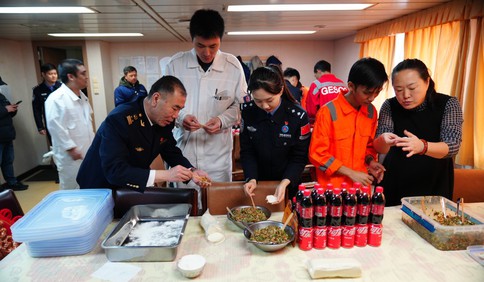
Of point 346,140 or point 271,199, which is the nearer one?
point 271,199

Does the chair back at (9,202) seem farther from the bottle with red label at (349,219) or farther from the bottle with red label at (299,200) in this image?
the bottle with red label at (349,219)

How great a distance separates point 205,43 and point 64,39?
213 inches

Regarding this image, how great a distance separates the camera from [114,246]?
3.96 ft

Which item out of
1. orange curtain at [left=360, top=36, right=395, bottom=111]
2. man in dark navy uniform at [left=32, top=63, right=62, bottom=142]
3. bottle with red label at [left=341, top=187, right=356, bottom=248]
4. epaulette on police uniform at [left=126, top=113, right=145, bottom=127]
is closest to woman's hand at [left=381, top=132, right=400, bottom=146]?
bottle with red label at [left=341, top=187, right=356, bottom=248]

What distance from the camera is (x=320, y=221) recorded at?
50.7 inches

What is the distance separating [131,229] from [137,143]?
48 centimetres

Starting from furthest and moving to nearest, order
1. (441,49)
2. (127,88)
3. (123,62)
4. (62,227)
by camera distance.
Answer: (123,62) → (127,88) → (441,49) → (62,227)

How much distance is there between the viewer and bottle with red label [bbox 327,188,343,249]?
1275 millimetres

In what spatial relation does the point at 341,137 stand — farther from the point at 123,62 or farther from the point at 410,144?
the point at 123,62

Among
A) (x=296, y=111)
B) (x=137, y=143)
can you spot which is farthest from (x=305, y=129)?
(x=137, y=143)

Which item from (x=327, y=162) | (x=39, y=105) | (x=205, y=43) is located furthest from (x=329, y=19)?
(x=39, y=105)

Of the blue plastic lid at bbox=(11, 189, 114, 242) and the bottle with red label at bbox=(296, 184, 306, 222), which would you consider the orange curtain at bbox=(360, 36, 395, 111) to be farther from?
the blue plastic lid at bbox=(11, 189, 114, 242)

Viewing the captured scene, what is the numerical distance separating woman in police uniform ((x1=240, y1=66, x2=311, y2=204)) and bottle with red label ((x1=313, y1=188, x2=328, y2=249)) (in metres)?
0.39

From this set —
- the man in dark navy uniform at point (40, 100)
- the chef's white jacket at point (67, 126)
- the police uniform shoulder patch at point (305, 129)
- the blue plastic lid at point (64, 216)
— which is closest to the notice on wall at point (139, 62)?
the man in dark navy uniform at point (40, 100)
